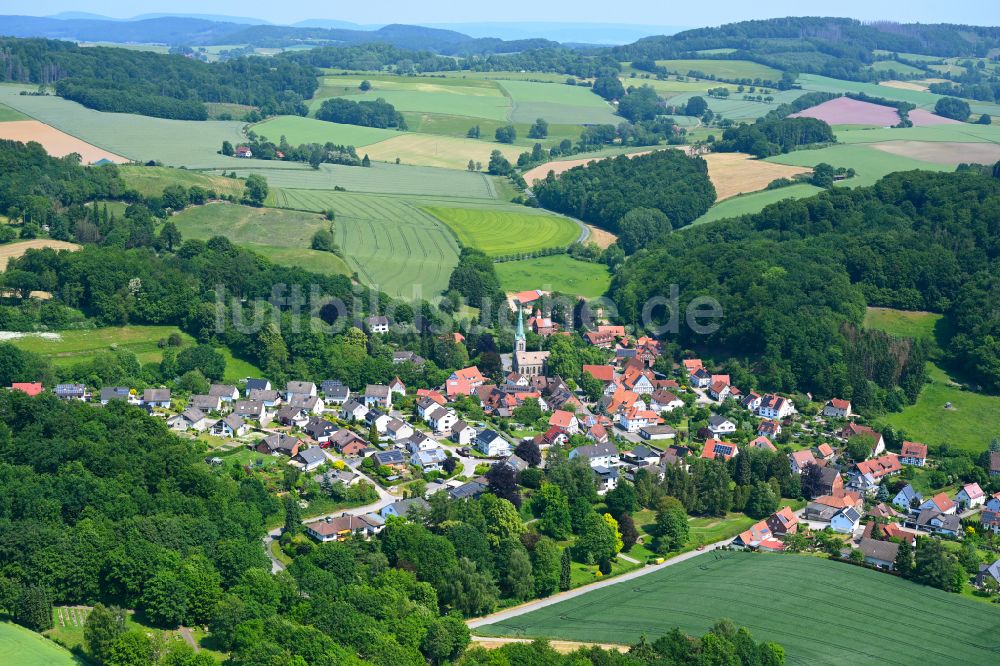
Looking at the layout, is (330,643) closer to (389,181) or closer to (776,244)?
(776,244)

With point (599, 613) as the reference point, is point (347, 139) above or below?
above

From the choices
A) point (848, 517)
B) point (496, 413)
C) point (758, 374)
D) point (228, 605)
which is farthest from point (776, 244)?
point (228, 605)

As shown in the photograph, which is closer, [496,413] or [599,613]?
[599,613]

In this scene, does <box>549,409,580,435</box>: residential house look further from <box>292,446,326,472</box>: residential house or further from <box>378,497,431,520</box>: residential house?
<box>378,497,431,520</box>: residential house

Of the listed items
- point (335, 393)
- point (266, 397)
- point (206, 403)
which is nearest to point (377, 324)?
point (335, 393)

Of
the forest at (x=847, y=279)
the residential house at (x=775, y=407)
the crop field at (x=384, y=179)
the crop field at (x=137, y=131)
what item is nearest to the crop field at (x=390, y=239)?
the crop field at (x=384, y=179)

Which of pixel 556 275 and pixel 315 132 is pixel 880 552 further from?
pixel 315 132
